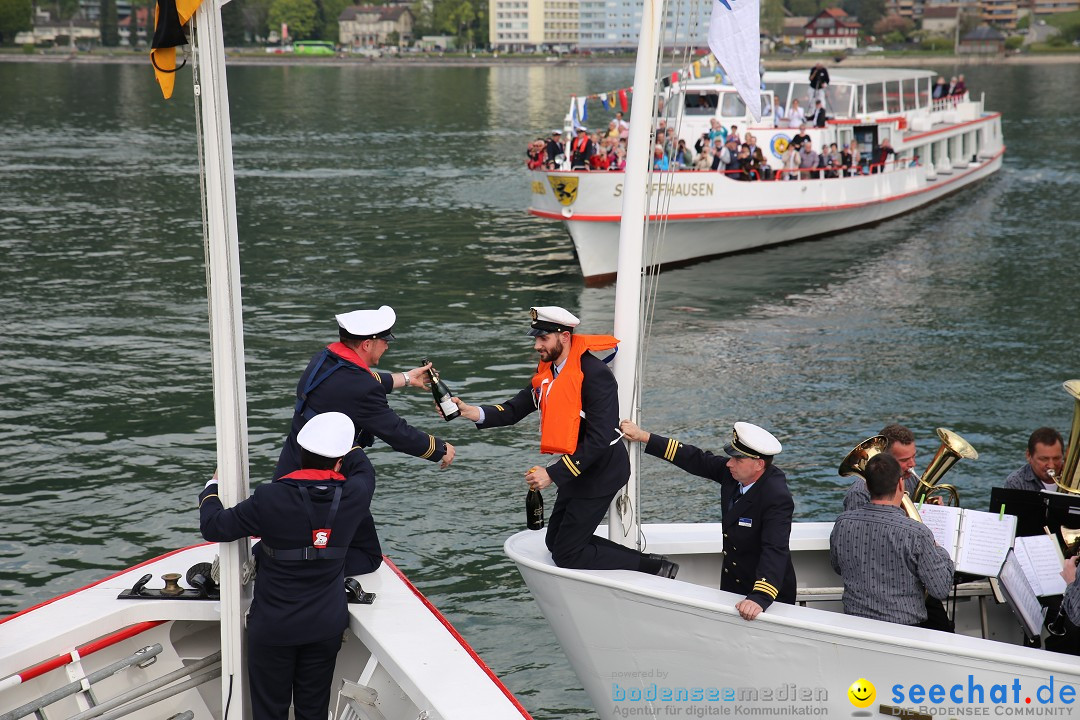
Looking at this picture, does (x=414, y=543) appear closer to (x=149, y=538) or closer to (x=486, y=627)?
(x=486, y=627)

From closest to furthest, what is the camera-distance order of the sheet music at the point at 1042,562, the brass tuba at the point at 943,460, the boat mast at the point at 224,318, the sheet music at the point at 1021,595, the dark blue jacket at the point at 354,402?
the boat mast at the point at 224,318
the dark blue jacket at the point at 354,402
the sheet music at the point at 1021,595
the sheet music at the point at 1042,562
the brass tuba at the point at 943,460

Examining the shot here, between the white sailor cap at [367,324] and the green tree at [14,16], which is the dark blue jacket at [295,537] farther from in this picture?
the green tree at [14,16]

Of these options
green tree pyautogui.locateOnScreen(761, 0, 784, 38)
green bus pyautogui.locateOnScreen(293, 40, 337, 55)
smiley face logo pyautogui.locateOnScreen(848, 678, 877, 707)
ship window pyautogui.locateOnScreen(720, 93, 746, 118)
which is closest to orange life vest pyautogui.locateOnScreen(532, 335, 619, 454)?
smiley face logo pyautogui.locateOnScreen(848, 678, 877, 707)

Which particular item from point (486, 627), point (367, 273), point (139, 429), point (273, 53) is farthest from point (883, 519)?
point (273, 53)

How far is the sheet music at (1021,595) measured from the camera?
6207 millimetres

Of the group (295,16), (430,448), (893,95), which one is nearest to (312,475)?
(430,448)

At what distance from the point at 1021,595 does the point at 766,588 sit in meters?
1.63

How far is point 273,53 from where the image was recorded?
162 meters

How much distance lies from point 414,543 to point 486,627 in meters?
1.71

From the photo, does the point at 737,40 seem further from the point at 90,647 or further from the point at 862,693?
the point at 90,647

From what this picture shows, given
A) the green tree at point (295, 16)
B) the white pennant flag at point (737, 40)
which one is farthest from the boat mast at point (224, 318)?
the green tree at point (295, 16)

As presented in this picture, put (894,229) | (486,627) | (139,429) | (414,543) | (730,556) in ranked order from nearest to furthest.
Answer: (730,556), (486,627), (414,543), (139,429), (894,229)

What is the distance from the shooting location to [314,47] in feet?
611

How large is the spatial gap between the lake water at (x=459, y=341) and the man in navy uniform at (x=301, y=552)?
2.79 meters
